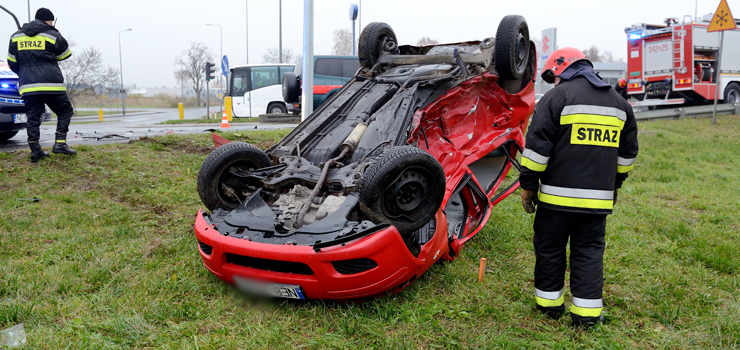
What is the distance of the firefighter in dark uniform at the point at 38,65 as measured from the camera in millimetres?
5551

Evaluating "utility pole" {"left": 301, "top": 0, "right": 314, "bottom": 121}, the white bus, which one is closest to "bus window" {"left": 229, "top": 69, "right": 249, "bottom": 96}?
the white bus

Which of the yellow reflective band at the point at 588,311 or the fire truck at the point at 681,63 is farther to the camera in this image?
the fire truck at the point at 681,63

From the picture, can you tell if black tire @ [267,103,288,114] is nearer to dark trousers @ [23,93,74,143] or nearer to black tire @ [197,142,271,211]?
dark trousers @ [23,93,74,143]

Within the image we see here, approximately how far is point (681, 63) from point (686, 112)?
1866mm

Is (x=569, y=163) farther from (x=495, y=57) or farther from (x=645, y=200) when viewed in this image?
(x=645, y=200)

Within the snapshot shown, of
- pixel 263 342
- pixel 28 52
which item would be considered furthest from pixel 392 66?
pixel 28 52

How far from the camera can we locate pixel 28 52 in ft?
18.2

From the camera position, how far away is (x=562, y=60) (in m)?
3.04

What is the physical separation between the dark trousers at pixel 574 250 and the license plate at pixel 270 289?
1.47 m

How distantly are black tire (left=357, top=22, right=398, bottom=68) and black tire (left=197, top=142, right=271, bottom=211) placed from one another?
184 centimetres

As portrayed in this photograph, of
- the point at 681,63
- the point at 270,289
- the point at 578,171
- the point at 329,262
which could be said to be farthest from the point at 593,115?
the point at 681,63

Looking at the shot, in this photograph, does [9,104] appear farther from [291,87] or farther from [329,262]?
[329,262]

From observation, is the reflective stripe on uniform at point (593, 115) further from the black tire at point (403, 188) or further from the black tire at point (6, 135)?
the black tire at point (6, 135)

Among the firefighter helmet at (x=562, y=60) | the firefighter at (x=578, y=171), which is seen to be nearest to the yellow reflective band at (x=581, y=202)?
the firefighter at (x=578, y=171)
